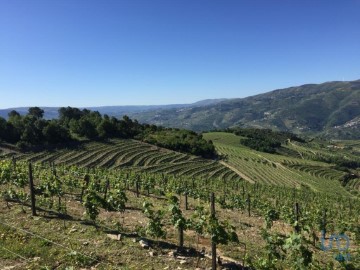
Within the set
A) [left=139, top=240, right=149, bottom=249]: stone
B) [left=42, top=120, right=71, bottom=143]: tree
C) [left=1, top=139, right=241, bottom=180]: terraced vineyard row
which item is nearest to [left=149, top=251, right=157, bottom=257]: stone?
[left=139, top=240, right=149, bottom=249]: stone

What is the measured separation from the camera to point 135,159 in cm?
7756

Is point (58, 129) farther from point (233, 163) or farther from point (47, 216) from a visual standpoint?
point (47, 216)

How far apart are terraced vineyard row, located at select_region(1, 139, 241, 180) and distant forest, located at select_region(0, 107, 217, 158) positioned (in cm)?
484

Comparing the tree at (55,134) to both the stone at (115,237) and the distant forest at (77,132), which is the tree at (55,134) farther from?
the stone at (115,237)

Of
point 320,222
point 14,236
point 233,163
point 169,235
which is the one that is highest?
point 14,236

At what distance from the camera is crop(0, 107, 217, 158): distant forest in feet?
242

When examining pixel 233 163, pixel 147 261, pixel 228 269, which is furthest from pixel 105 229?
pixel 233 163

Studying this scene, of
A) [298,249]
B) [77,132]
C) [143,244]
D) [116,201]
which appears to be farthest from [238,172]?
[298,249]

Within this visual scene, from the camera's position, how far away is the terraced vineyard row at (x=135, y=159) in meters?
68.7

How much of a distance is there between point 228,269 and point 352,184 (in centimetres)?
11984

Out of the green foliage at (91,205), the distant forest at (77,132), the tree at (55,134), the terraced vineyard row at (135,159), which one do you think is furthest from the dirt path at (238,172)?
the green foliage at (91,205)

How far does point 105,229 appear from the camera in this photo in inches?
701

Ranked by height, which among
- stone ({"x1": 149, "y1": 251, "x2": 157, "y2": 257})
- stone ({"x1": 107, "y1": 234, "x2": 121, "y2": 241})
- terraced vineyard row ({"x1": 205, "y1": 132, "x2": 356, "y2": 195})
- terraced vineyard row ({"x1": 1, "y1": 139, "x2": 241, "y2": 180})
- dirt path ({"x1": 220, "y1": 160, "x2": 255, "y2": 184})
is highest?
stone ({"x1": 107, "y1": 234, "x2": 121, "y2": 241})

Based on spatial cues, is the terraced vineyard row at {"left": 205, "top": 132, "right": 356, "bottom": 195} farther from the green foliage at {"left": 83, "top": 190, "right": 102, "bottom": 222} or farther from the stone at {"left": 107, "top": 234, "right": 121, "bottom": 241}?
the stone at {"left": 107, "top": 234, "right": 121, "bottom": 241}
